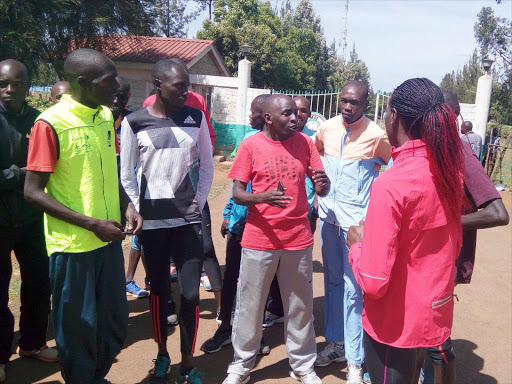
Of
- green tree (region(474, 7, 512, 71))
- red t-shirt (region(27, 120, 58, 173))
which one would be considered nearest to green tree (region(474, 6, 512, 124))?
green tree (region(474, 7, 512, 71))

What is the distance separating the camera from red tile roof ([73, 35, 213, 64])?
17969 millimetres

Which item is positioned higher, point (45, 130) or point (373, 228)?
point (45, 130)

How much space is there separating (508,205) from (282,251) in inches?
416

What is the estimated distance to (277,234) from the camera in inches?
133

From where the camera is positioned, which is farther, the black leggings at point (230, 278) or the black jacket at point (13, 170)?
the black leggings at point (230, 278)

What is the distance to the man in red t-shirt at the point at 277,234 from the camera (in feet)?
11.1

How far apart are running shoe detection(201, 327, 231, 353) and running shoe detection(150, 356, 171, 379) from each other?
0.58 m

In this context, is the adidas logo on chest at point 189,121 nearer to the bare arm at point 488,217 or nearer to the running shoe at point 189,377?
the running shoe at point 189,377

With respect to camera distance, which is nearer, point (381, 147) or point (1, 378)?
point (1, 378)

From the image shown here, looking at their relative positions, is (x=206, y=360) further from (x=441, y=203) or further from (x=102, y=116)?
(x=441, y=203)

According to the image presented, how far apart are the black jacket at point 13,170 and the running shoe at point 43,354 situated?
0.99 meters

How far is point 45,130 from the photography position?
2.68m

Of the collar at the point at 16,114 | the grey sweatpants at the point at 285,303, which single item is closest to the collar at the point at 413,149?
the grey sweatpants at the point at 285,303

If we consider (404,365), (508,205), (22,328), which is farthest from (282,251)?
(508,205)
